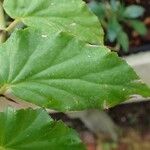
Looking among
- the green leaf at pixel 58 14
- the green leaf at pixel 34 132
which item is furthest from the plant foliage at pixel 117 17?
the green leaf at pixel 34 132

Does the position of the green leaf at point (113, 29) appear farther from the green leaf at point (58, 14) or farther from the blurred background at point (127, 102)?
the green leaf at point (58, 14)

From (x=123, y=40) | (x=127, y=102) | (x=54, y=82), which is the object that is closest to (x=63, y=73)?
(x=54, y=82)

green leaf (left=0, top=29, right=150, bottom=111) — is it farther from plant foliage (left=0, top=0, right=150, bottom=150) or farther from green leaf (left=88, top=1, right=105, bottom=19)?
green leaf (left=88, top=1, right=105, bottom=19)

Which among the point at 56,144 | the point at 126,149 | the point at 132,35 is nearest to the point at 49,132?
the point at 56,144

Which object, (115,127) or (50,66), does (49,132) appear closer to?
(50,66)

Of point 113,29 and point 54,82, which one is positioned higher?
point 54,82

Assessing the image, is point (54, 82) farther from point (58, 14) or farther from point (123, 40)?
point (123, 40)

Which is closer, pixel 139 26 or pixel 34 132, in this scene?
pixel 34 132
